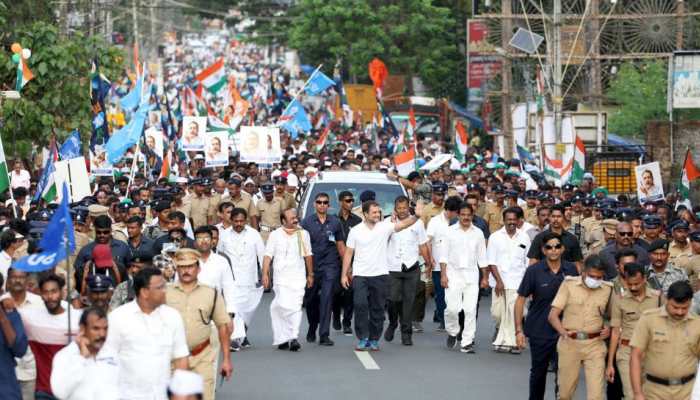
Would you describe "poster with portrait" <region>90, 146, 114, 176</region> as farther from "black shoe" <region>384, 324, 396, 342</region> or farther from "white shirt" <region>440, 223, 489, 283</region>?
"white shirt" <region>440, 223, 489, 283</region>

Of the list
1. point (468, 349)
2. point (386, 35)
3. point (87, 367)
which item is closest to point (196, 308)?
point (87, 367)

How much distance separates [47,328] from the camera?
992 centimetres

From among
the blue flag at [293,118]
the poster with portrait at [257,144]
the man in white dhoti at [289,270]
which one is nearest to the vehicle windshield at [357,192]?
the man in white dhoti at [289,270]

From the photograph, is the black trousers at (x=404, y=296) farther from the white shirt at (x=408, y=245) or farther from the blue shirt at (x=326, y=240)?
the blue shirt at (x=326, y=240)

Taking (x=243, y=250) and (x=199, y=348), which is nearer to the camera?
(x=199, y=348)

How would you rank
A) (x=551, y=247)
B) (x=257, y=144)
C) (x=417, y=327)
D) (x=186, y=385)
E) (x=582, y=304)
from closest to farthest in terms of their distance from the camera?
(x=186, y=385) < (x=582, y=304) < (x=551, y=247) < (x=417, y=327) < (x=257, y=144)

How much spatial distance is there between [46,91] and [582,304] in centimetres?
1529

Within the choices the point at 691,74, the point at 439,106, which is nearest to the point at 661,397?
the point at 691,74

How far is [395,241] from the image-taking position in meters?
17.0

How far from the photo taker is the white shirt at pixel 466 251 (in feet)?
55.2

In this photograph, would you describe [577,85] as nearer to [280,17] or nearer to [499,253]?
[280,17]

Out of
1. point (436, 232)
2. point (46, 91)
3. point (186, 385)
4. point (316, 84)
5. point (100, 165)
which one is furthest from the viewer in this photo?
point (316, 84)

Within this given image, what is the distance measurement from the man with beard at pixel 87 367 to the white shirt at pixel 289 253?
7.69 m

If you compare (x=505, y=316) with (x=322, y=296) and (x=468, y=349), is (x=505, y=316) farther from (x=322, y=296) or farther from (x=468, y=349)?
(x=322, y=296)
